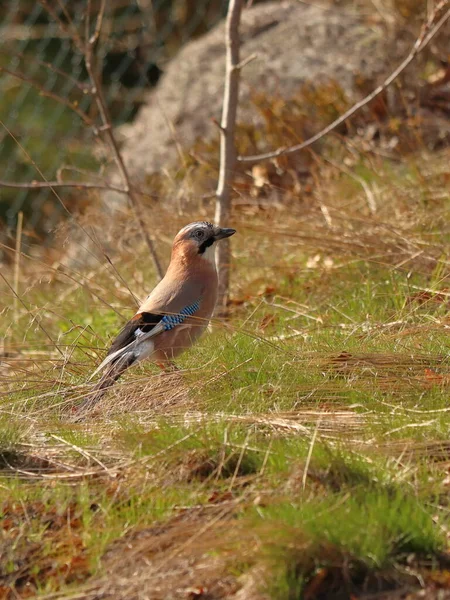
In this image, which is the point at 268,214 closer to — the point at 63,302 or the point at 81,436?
the point at 63,302

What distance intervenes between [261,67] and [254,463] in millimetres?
6289

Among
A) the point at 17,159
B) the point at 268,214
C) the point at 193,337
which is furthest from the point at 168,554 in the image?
the point at 17,159

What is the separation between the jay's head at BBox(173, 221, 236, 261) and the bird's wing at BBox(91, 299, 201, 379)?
41cm

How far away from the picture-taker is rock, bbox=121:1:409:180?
8969 millimetres

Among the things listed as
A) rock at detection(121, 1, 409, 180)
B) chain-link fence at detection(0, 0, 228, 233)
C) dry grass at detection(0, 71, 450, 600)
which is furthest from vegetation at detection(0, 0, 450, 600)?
chain-link fence at detection(0, 0, 228, 233)

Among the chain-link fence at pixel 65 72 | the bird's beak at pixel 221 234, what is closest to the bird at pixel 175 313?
the bird's beak at pixel 221 234

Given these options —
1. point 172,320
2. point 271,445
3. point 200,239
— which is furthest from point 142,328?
point 271,445

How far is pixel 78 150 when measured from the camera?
984 cm

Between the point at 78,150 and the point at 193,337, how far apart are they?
205 inches

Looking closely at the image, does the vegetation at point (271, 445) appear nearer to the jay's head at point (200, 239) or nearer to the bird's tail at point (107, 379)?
the bird's tail at point (107, 379)

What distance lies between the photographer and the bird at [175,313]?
470 centimetres

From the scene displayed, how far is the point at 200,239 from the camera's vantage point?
555cm

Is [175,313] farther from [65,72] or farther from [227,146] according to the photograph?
[65,72]

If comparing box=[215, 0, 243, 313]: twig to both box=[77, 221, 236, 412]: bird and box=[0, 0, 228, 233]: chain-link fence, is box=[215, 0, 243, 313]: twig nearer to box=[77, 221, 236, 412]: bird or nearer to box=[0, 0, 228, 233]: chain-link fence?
box=[77, 221, 236, 412]: bird
